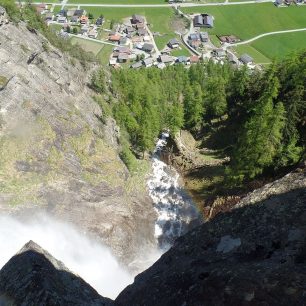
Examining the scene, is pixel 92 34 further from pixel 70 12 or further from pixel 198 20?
pixel 198 20

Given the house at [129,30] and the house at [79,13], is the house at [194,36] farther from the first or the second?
the house at [79,13]

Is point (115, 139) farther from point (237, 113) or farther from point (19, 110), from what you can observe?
point (237, 113)

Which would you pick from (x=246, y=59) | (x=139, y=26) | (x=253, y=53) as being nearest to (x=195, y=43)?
(x=246, y=59)

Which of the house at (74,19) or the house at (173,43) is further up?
the house at (173,43)

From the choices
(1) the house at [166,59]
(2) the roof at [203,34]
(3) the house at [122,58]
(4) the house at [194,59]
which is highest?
(2) the roof at [203,34]

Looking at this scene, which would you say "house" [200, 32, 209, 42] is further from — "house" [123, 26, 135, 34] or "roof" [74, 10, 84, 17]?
"roof" [74, 10, 84, 17]

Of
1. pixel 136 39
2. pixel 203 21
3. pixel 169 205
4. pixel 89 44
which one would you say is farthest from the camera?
pixel 203 21

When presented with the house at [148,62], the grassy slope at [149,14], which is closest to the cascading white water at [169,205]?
the house at [148,62]

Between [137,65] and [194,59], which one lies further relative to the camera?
[194,59]
